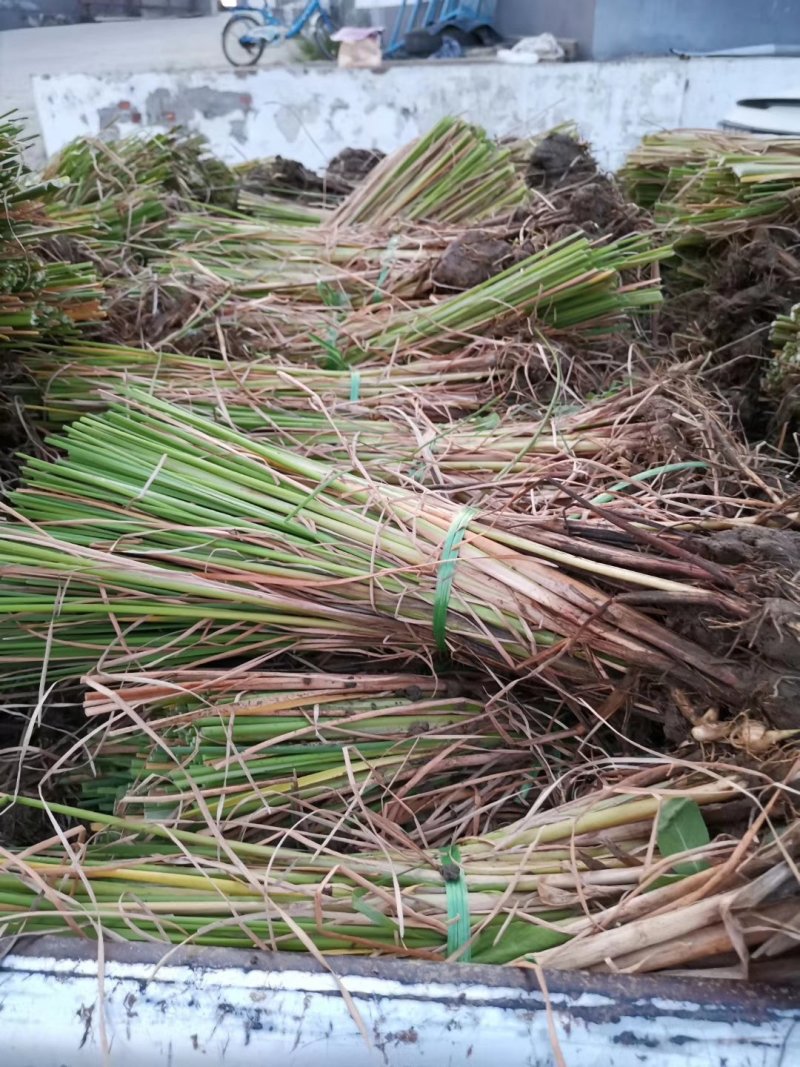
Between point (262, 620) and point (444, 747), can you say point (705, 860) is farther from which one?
point (262, 620)

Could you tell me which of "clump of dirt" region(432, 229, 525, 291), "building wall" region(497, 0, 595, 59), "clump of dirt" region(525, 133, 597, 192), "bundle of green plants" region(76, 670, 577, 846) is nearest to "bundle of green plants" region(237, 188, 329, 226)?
"clump of dirt" region(525, 133, 597, 192)

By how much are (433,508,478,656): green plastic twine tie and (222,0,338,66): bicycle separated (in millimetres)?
11024

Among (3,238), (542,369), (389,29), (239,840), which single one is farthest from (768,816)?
(389,29)

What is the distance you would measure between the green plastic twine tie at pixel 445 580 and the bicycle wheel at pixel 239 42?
11371mm

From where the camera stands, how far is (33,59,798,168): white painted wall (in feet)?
20.2

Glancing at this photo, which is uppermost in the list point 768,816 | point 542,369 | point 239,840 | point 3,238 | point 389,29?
point 389,29

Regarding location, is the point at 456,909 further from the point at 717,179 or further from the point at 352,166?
the point at 352,166

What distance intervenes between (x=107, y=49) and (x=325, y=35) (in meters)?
3.09

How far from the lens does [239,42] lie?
10.7 metres

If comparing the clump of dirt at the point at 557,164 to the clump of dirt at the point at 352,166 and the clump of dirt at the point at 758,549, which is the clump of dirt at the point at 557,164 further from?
the clump of dirt at the point at 758,549

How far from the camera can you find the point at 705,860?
110 centimetres

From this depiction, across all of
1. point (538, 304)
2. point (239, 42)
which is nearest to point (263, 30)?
point (239, 42)

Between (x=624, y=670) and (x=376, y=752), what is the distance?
44 cm

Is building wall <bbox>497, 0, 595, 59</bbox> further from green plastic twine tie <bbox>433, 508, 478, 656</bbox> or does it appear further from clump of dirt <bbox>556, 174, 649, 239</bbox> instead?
green plastic twine tie <bbox>433, 508, 478, 656</bbox>
